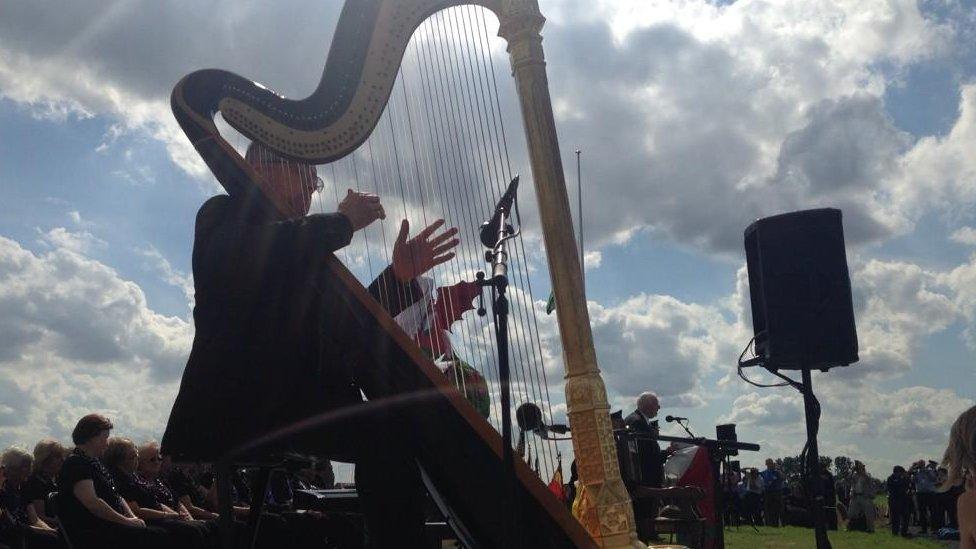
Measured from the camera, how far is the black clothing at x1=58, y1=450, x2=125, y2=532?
A: 15.3ft

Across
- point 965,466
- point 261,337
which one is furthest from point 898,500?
point 261,337

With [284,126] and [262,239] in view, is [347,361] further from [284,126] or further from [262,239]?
[284,126]

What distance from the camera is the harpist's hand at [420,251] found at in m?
Result: 3.55

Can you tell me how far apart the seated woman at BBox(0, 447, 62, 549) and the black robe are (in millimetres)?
3305

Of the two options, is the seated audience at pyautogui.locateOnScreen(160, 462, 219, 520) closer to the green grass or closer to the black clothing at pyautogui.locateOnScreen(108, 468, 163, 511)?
the black clothing at pyautogui.locateOnScreen(108, 468, 163, 511)

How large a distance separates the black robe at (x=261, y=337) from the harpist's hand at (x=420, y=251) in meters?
0.49

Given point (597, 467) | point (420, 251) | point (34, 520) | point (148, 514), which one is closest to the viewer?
point (597, 467)

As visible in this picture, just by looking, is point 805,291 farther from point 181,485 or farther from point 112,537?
point 181,485

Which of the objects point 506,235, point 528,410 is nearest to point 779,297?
point 528,410

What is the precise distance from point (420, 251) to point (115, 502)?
2.60m

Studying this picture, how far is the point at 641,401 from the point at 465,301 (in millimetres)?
4862

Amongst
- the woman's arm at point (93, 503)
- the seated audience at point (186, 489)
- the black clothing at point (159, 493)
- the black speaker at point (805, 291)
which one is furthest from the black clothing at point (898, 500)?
the woman's arm at point (93, 503)

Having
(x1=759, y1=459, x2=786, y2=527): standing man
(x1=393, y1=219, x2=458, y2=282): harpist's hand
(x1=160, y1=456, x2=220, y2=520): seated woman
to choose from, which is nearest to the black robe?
(x1=393, y1=219, x2=458, y2=282): harpist's hand

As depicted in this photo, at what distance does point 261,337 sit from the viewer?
294 cm
